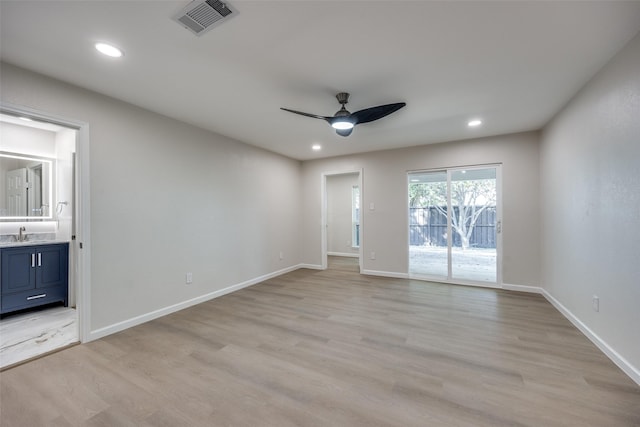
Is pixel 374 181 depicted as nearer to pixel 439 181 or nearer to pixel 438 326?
pixel 439 181

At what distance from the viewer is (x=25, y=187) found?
3586mm

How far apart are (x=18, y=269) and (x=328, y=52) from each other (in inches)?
172

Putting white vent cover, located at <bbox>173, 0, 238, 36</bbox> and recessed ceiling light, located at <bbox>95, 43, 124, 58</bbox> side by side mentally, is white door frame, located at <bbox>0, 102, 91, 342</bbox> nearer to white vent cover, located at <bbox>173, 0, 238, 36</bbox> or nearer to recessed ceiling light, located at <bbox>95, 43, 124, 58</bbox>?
recessed ceiling light, located at <bbox>95, 43, 124, 58</bbox>

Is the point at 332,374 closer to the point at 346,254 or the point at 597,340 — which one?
the point at 597,340

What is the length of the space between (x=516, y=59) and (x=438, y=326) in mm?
2621

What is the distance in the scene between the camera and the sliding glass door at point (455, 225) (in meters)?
4.43

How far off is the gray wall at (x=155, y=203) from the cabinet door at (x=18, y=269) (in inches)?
59.5

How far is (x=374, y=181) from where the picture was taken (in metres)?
5.22

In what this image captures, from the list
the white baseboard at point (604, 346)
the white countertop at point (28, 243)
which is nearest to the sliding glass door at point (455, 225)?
the white baseboard at point (604, 346)

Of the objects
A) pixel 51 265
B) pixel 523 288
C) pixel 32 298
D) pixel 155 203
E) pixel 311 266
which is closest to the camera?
pixel 155 203

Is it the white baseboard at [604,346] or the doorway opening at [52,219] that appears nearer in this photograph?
the white baseboard at [604,346]

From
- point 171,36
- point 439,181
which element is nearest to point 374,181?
point 439,181

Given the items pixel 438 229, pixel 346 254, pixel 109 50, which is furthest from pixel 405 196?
pixel 109 50

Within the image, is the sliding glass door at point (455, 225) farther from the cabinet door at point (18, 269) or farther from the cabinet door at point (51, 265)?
the cabinet door at point (18, 269)
